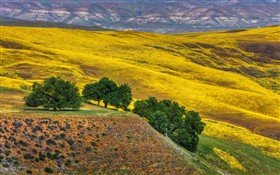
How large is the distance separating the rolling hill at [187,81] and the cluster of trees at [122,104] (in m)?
2.88

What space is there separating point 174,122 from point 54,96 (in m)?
18.4

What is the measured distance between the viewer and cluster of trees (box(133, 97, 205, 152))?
59562 millimetres

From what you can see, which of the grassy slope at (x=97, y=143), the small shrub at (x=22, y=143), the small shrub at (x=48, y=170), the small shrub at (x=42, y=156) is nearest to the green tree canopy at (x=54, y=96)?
the grassy slope at (x=97, y=143)

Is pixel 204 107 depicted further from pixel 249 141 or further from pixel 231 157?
pixel 231 157

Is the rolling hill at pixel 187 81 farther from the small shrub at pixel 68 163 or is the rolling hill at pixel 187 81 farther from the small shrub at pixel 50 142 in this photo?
the small shrub at pixel 68 163

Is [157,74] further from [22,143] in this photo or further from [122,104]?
[22,143]

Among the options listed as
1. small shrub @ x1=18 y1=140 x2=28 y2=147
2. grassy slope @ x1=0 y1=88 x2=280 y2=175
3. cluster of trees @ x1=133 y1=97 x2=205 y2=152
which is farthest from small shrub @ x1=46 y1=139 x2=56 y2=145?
cluster of trees @ x1=133 y1=97 x2=205 y2=152

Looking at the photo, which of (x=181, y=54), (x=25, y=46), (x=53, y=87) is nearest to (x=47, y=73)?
(x=25, y=46)

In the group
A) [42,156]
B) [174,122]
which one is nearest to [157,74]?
[174,122]

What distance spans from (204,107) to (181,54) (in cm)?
9103

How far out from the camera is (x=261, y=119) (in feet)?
325

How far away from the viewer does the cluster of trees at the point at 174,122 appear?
59.6 m

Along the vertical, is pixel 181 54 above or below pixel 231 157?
above

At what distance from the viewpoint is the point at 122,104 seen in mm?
73188
